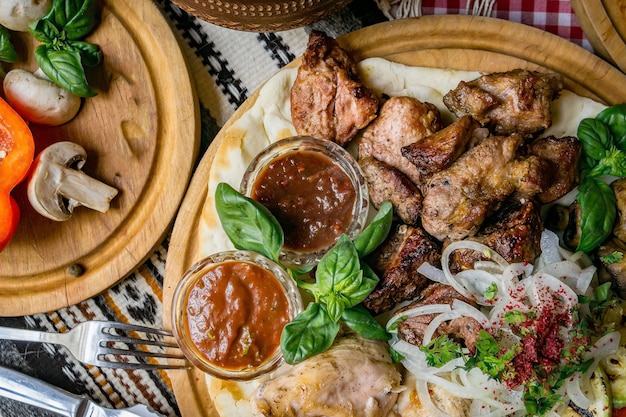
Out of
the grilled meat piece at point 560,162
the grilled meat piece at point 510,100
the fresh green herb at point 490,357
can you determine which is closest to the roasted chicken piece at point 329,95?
the grilled meat piece at point 510,100

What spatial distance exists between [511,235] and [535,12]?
150 cm

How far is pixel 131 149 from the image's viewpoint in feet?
13.6

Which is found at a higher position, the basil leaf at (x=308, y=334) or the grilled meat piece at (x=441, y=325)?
the basil leaf at (x=308, y=334)

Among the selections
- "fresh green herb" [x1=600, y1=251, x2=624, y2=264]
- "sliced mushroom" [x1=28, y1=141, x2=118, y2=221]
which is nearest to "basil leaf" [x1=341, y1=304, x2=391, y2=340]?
"fresh green herb" [x1=600, y1=251, x2=624, y2=264]

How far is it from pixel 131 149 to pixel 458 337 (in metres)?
2.18

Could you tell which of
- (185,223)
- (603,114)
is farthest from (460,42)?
(185,223)

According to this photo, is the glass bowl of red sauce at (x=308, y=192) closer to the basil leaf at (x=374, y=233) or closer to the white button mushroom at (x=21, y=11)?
the basil leaf at (x=374, y=233)

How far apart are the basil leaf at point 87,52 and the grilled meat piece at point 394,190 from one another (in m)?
1.72

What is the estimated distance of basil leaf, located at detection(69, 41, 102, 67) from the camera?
13.2ft

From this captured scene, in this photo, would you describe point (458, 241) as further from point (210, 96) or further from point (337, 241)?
point (210, 96)

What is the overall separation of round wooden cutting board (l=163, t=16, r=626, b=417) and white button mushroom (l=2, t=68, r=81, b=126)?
2.92 feet

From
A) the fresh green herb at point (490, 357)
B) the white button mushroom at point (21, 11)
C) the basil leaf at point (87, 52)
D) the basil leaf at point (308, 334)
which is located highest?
the white button mushroom at point (21, 11)

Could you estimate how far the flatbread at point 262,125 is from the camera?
3875 millimetres

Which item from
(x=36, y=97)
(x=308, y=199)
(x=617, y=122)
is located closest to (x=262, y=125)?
(x=308, y=199)
